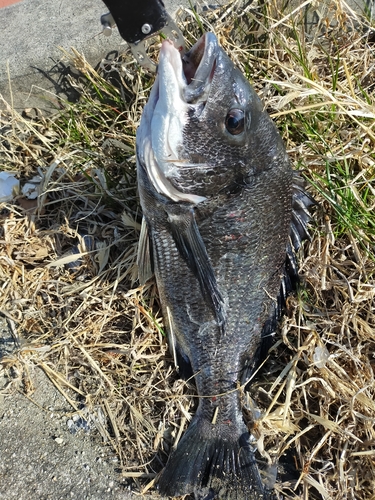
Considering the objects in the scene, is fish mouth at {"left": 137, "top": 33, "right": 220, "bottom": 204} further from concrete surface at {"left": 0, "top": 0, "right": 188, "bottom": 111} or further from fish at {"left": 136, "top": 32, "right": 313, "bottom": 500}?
concrete surface at {"left": 0, "top": 0, "right": 188, "bottom": 111}

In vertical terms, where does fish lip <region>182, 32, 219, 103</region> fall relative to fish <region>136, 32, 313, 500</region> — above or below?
above

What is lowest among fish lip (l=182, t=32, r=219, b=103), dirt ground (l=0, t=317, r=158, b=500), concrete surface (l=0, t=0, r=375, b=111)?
dirt ground (l=0, t=317, r=158, b=500)

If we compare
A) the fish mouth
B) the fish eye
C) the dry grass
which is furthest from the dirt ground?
the fish eye

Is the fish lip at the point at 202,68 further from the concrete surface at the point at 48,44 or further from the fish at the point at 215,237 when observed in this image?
the concrete surface at the point at 48,44

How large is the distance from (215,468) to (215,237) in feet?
4.00

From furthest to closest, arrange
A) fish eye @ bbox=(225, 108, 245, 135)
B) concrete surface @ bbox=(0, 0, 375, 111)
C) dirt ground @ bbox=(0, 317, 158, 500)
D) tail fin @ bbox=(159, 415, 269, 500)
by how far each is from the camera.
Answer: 1. concrete surface @ bbox=(0, 0, 375, 111)
2. dirt ground @ bbox=(0, 317, 158, 500)
3. tail fin @ bbox=(159, 415, 269, 500)
4. fish eye @ bbox=(225, 108, 245, 135)

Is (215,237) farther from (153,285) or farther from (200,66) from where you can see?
(200,66)

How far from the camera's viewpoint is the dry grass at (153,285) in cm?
238

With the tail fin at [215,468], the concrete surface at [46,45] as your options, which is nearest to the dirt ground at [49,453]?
the tail fin at [215,468]

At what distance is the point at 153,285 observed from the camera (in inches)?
107

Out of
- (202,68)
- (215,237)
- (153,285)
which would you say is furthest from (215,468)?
(202,68)

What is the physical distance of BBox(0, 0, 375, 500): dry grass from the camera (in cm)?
238

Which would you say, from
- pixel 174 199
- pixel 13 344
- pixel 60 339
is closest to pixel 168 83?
pixel 174 199

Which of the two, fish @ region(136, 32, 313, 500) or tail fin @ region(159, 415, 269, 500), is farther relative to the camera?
tail fin @ region(159, 415, 269, 500)
